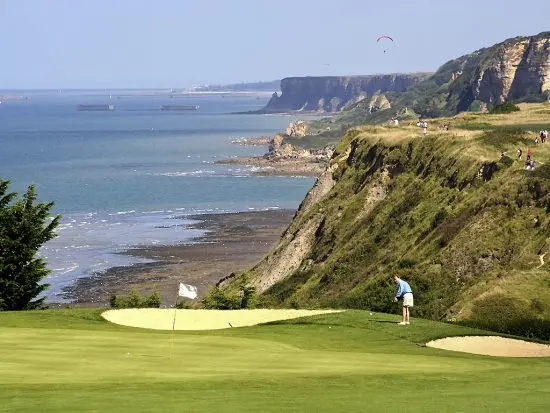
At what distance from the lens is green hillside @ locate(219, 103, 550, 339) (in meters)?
31.4

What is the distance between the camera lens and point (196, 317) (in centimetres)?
2573

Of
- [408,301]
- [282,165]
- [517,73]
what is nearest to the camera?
[408,301]

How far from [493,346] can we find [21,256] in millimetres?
21202

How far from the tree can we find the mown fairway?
557 inches

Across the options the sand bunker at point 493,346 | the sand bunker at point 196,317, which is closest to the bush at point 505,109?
the sand bunker at point 196,317

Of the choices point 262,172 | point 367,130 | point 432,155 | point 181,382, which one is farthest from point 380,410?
point 262,172

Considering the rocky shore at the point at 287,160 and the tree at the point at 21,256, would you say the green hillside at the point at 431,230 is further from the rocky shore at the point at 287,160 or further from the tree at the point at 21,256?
the rocky shore at the point at 287,160

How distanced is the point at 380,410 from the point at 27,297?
2659 cm

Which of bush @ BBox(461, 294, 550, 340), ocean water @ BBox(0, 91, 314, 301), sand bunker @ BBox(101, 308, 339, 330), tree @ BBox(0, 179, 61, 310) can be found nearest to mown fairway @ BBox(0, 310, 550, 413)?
sand bunker @ BBox(101, 308, 339, 330)

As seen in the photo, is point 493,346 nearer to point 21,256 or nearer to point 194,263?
point 21,256

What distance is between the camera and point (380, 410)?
12055 mm

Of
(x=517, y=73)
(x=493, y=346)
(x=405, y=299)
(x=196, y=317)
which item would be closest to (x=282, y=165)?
(x=517, y=73)

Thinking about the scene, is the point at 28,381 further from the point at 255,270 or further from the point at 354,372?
the point at 255,270

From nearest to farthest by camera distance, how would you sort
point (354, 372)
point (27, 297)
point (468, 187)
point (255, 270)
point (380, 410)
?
point (380, 410) < point (354, 372) < point (27, 297) < point (468, 187) < point (255, 270)
